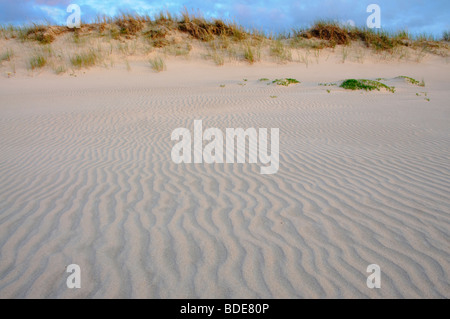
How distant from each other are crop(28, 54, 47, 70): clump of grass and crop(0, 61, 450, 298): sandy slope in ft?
36.2

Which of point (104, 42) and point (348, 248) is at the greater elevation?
point (104, 42)

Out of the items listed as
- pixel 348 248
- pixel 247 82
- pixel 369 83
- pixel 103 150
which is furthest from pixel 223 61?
pixel 348 248

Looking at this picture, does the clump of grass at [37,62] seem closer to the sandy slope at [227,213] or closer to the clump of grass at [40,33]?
the clump of grass at [40,33]

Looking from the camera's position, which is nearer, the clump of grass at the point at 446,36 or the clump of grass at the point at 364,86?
the clump of grass at the point at 364,86

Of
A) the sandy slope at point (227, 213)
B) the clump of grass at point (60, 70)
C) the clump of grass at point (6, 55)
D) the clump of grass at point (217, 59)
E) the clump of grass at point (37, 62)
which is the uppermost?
the clump of grass at point (217, 59)

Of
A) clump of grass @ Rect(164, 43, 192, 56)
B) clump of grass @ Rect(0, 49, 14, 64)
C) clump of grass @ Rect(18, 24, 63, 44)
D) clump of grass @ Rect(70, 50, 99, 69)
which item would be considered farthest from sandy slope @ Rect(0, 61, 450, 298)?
clump of grass @ Rect(18, 24, 63, 44)

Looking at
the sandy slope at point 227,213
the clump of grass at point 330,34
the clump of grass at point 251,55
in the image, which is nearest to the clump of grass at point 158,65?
the clump of grass at point 251,55

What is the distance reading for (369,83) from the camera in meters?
13.0

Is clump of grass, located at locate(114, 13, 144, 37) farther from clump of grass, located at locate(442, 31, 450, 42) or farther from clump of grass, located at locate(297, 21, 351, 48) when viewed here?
clump of grass, located at locate(442, 31, 450, 42)

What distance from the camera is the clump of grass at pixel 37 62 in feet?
53.7

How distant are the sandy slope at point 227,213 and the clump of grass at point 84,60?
10.5 metres

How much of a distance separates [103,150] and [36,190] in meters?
2.11

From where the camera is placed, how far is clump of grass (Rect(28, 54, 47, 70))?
1638 cm
